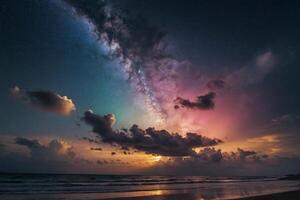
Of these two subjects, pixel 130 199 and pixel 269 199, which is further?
pixel 130 199

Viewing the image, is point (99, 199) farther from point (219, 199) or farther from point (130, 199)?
point (219, 199)

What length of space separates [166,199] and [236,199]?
7.64m

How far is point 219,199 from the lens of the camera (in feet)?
127

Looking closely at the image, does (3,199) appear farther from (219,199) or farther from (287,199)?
(287,199)

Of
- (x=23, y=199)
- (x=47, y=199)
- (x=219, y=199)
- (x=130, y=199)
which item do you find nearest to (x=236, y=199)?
(x=219, y=199)

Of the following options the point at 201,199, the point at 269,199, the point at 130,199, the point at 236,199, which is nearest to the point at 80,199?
the point at 130,199

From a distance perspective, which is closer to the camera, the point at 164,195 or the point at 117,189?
the point at 164,195

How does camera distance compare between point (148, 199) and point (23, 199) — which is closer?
point (23, 199)

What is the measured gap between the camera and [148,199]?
40.9 meters

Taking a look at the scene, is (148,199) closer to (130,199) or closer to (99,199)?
(130,199)

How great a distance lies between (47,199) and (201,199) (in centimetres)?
1686

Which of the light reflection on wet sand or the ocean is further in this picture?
the ocean

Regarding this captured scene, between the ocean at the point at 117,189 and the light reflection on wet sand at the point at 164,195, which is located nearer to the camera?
the light reflection on wet sand at the point at 164,195

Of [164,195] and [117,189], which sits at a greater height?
[117,189]
